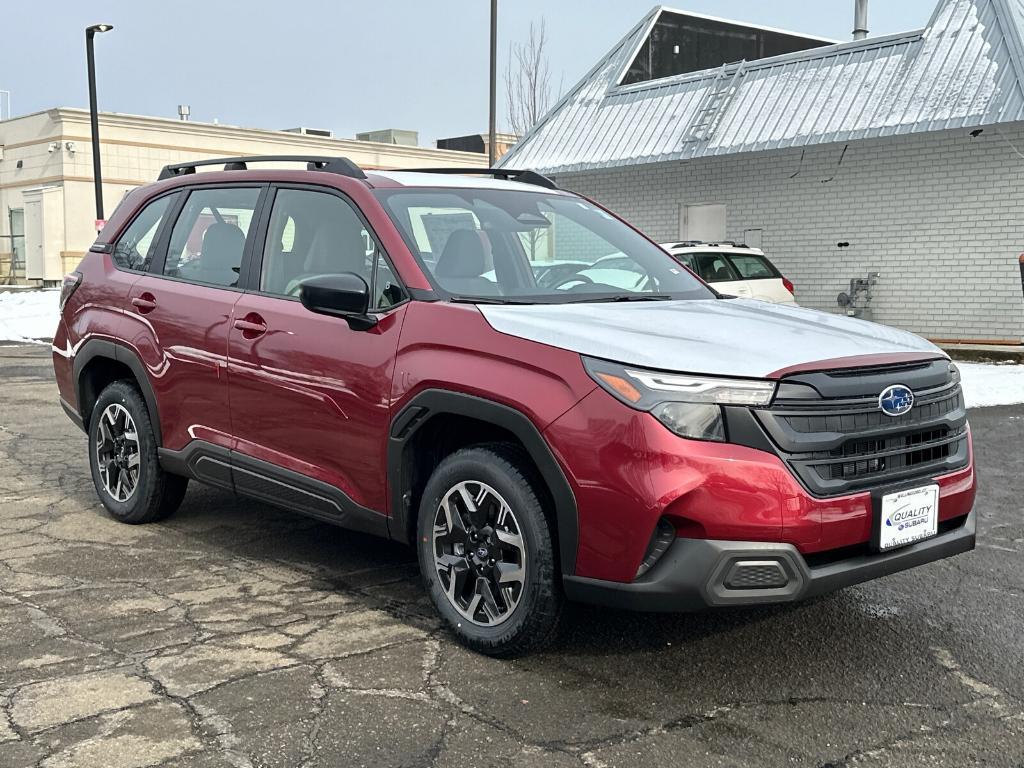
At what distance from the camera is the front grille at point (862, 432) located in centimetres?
361

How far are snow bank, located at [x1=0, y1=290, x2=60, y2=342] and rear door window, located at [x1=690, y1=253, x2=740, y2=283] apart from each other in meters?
11.3

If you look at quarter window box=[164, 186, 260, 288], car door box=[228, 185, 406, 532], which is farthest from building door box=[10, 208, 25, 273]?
car door box=[228, 185, 406, 532]

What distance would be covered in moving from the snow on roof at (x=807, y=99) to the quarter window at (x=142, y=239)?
11413mm

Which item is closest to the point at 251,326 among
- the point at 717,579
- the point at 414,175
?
the point at 414,175

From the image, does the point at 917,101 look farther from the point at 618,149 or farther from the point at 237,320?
the point at 237,320

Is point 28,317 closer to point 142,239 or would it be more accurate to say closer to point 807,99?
point 807,99

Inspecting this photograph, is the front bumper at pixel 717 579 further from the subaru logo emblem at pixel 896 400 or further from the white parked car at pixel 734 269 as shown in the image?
the white parked car at pixel 734 269

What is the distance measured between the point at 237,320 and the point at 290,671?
180cm

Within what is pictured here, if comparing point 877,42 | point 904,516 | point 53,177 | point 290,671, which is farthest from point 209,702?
point 53,177

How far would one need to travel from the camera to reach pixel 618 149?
62.4 feet

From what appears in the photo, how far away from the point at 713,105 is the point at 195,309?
14140mm

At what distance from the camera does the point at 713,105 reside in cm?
1800

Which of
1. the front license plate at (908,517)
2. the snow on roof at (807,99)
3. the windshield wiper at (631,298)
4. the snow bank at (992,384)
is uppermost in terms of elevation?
the snow on roof at (807,99)

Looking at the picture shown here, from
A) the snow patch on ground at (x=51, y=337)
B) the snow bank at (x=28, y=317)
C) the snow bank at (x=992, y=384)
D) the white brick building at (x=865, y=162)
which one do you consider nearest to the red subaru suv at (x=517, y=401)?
the snow bank at (x=992, y=384)
